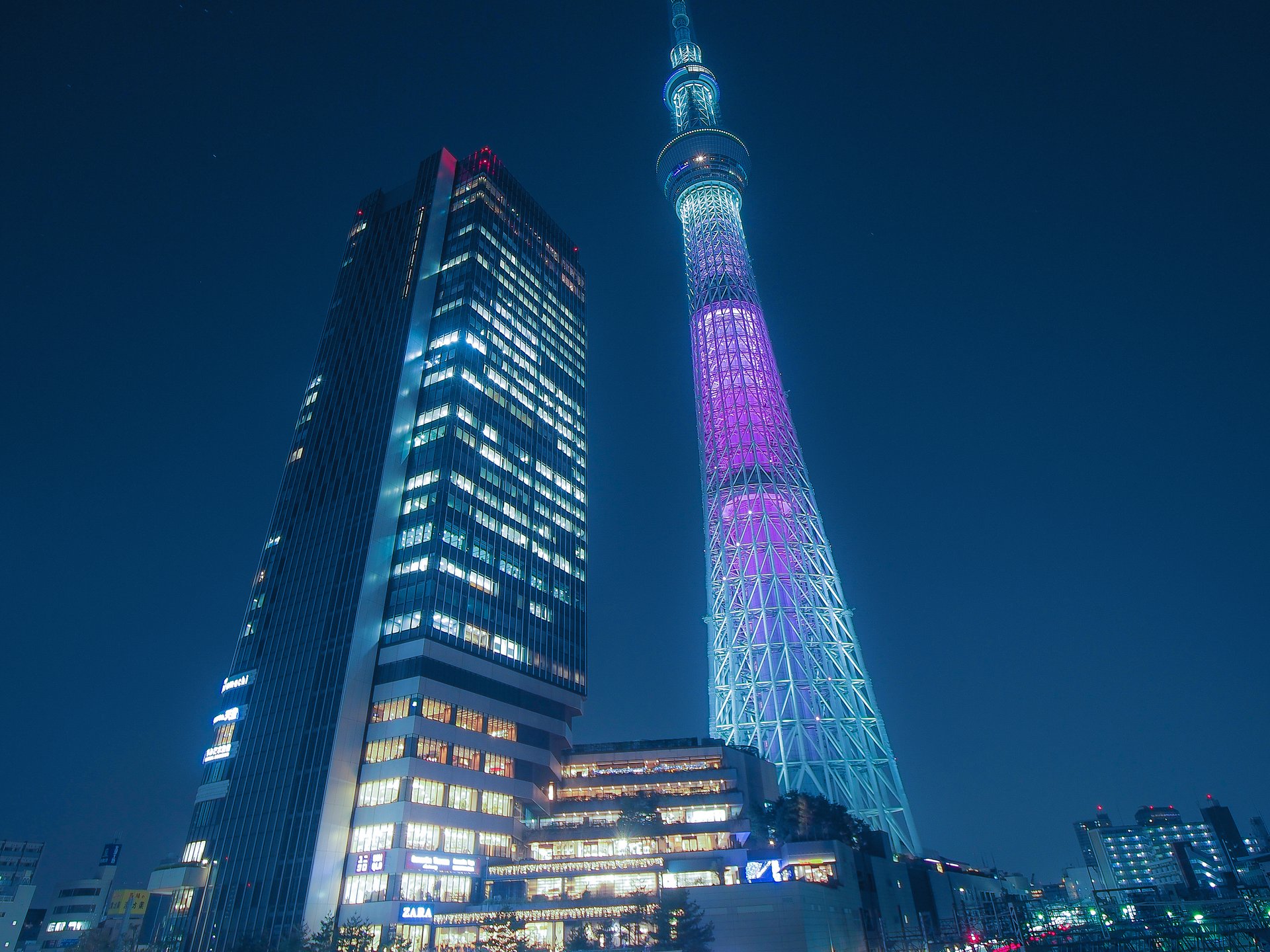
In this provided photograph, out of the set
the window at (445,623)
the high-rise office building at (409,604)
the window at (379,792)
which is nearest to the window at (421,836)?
the high-rise office building at (409,604)

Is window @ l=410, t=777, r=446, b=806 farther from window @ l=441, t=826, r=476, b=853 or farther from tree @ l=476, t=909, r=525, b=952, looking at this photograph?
tree @ l=476, t=909, r=525, b=952

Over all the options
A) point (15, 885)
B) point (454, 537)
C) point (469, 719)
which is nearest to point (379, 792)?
point (469, 719)

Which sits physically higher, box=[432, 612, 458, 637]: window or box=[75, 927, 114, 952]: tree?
box=[432, 612, 458, 637]: window

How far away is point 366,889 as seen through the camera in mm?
78312

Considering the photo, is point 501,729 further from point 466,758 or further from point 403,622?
point 403,622

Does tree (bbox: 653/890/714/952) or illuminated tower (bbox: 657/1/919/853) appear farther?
illuminated tower (bbox: 657/1/919/853)

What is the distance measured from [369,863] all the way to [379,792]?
667cm

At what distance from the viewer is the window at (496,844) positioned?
87.2 metres

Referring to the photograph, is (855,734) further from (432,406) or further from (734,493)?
(432,406)

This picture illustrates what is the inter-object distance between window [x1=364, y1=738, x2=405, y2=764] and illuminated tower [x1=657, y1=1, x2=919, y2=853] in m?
40.6

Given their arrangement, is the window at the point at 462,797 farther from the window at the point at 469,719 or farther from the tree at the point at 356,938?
the tree at the point at 356,938

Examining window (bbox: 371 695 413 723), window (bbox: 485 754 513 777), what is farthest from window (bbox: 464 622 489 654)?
window (bbox: 485 754 513 777)

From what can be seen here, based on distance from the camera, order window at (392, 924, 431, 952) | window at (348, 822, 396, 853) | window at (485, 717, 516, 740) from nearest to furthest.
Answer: window at (392, 924, 431, 952)
window at (348, 822, 396, 853)
window at (485, 717, 516, 740)

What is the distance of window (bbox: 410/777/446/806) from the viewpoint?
82.6 m
